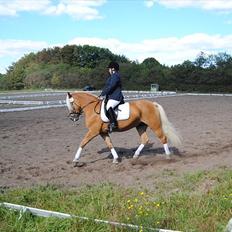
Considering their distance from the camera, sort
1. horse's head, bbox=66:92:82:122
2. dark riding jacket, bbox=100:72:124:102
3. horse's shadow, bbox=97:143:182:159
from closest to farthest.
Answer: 1. dark riding jacket, bbox=100:72:124:102
2. horse's head, bbox=66:92:82:122
3. horse's shadow, bbox=97:143:182:159

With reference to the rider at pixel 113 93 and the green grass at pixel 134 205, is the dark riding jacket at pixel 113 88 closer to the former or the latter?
the rider at pixel 113 93

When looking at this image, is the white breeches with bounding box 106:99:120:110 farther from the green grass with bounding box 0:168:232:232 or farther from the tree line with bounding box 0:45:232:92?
the tree line with bounding box 0:45:232:92

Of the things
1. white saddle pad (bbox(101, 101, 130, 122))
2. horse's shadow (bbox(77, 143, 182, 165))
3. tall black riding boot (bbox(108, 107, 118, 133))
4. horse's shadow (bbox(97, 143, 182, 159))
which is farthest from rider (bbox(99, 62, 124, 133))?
horse's shadow (bbox(97, 143, 182, 159))

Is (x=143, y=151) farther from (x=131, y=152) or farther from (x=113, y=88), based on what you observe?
(x=113, y=88)

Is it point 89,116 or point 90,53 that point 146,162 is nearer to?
point 89,116

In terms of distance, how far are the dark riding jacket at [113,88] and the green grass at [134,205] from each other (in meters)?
2.63

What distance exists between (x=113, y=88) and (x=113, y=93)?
128mm

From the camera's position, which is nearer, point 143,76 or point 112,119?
point 112,119

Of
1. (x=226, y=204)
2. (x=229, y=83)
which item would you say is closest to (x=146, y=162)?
(x=226, y=204)

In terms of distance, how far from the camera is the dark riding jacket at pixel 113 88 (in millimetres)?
9367

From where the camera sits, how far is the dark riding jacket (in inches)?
369

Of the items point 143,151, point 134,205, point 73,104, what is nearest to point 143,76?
point 143,151

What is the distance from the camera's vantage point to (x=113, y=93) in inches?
374

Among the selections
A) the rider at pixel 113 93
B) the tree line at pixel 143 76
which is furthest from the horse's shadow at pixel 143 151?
the tree line at pixel 143 76
